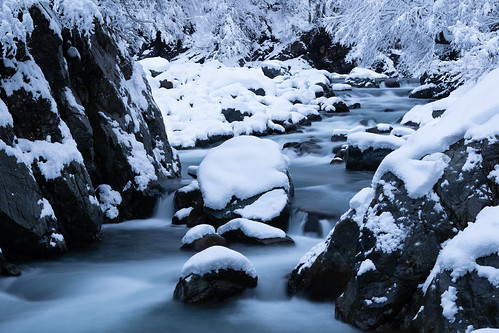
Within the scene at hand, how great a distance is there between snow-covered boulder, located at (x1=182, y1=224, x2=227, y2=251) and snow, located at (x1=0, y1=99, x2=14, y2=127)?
262cm

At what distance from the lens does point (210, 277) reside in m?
4.75

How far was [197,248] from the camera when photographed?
21.5ft

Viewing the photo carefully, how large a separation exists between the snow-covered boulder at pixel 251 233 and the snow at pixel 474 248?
10.9 feet

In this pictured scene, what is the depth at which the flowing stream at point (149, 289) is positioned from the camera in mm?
4434

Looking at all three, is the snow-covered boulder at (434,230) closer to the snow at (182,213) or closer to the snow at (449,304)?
the snow at (449,304)

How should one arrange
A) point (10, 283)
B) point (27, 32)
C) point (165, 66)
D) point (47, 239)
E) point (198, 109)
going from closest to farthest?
point (10, 283)
point (47, 239)
point (27, 32)
point (198, 109)
point (165, 66)

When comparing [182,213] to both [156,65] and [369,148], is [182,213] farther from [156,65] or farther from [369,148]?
[156,65]

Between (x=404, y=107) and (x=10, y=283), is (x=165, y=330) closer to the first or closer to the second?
(x=10, y=283)

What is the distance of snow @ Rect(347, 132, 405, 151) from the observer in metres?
9.95

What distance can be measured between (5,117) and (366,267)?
182 inches

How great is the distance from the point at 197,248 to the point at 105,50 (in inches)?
175

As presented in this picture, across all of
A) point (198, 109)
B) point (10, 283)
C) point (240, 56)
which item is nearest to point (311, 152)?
point (198, 109)

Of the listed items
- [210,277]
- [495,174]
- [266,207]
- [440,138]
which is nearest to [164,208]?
[266,207]

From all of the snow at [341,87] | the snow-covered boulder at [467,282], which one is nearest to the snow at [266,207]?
the snow-covered boulder at [467,282]
